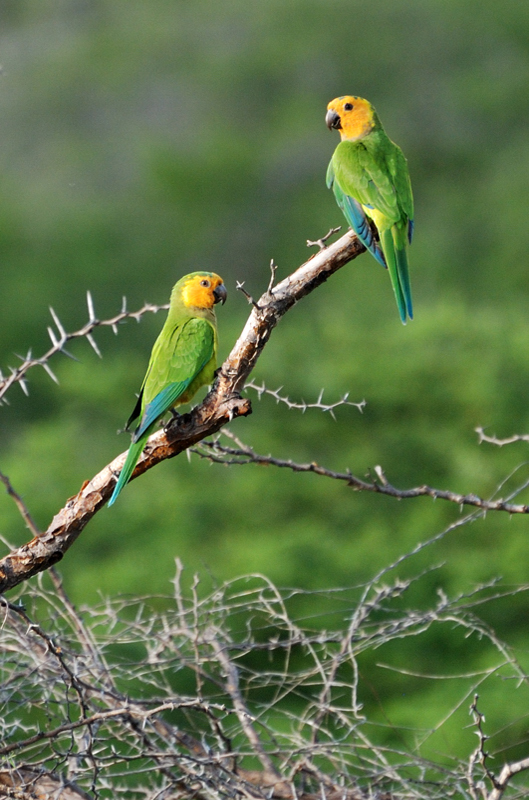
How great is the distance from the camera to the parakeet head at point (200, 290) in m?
4.18

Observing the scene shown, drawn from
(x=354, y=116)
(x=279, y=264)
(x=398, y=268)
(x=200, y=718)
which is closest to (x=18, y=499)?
(x=200, y=718)

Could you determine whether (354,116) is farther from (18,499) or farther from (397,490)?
(18,499)

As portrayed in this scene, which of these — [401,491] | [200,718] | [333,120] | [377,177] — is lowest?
[200,718]

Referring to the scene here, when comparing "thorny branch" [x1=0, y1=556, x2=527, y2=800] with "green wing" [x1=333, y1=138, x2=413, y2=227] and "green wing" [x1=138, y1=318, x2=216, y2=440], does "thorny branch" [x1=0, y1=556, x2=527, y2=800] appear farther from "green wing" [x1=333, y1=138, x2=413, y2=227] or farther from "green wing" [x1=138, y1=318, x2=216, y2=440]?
"green wing" [x1=333, y1=138, x2=413, y2=227]

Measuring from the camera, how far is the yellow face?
4.18 meters

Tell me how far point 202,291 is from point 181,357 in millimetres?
557

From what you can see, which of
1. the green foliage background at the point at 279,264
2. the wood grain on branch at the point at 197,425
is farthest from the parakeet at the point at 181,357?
the green foliage background at the point at 279,264

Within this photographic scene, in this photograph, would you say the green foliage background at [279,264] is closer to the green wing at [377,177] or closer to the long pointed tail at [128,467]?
the green wing at [377,177]

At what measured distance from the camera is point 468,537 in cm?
1408

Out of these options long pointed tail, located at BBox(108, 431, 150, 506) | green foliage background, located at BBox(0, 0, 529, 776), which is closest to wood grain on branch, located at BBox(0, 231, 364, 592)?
long pointed tail, located at BBox(108, 431, 150, 506)

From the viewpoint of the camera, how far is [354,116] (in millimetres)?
4723

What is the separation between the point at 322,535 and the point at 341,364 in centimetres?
376

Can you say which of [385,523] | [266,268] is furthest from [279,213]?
[385,523]

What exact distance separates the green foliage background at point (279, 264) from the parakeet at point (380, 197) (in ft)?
13.0
